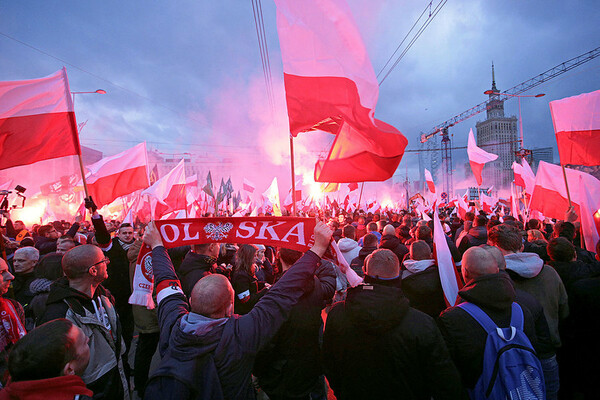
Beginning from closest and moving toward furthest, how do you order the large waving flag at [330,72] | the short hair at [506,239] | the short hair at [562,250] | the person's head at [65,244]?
the short hair at [506,239] < the short hair at [562,250] < the large waving flag at [330,72] < the person's head at [65,244]

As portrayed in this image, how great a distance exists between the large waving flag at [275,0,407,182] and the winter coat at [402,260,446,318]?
1.36 metres

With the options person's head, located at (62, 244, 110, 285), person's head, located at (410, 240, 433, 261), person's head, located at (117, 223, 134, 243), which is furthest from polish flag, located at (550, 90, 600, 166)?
person's head, located at (117, 223, 134, 243)

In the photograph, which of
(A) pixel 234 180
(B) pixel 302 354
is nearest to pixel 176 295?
(B) pixel 302 354

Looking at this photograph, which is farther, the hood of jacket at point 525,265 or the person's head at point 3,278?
the hood of jacket at point 525,265

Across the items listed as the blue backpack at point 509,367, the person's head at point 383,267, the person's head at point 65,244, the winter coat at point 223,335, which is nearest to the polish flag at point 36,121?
the person's head at point 65,244

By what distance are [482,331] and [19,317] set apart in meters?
3.74

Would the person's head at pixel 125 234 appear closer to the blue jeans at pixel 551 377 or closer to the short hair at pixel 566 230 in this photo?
the blue jeans at pixel 551 377

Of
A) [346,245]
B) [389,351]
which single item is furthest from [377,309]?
[346,245]

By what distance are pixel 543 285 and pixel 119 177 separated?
7.29 m

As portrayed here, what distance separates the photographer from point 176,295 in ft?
6.75

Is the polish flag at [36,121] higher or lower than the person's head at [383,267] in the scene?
higher

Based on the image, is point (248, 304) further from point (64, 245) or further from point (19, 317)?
point (64, 245)

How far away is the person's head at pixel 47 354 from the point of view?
1467mm

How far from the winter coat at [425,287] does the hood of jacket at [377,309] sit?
56.6 inches
